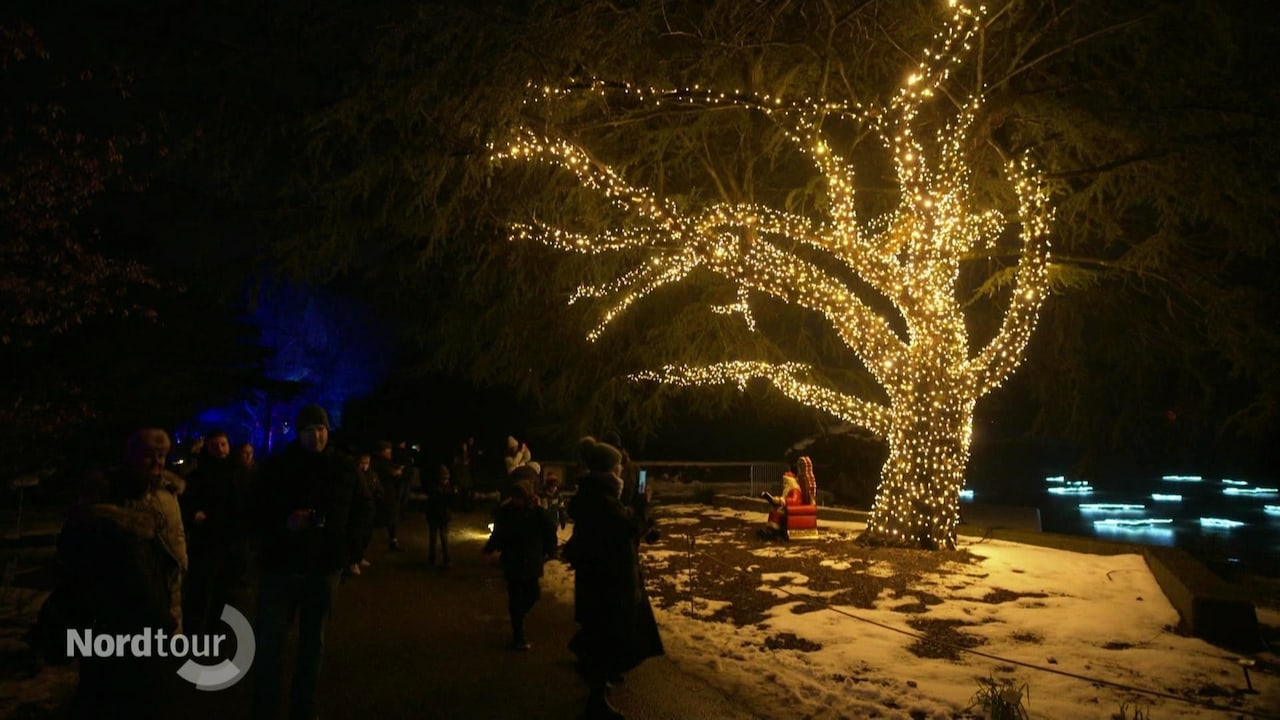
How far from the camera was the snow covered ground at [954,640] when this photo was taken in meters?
5.78

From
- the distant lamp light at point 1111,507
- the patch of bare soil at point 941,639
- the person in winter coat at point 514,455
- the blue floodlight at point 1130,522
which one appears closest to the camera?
the patch of bare soil at point 941,639

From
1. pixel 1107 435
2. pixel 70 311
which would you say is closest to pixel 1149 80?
pixel 1107 435

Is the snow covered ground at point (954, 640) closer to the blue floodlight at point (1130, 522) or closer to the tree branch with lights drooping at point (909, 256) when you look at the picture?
the tree branch with lights drooping at point (909, 256)

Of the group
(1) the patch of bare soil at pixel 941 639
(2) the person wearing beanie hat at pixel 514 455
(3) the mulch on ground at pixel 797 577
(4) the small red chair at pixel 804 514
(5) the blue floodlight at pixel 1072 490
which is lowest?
(5) the blue floodlight at pixel 1072 490

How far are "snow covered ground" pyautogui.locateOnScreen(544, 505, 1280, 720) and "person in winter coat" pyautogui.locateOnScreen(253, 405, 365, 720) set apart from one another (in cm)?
285

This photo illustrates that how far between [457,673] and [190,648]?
93.8 inches

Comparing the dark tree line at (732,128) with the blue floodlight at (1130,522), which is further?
the blue floodlight at (1130,522)

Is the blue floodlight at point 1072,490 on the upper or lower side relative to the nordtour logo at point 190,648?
lower

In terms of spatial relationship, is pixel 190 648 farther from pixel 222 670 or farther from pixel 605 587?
pixel 605 587

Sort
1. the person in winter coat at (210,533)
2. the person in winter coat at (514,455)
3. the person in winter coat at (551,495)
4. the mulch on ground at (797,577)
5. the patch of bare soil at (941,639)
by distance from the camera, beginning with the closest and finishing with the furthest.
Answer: the patch of bare soil at (941,639), the person in winter coat at (210,533), the mulch on ground at (797,577), the person in winter coat at (514,455), the person in winter coat at (551,495)

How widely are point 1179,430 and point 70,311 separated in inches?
742

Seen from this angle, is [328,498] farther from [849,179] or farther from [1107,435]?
[1107,435]

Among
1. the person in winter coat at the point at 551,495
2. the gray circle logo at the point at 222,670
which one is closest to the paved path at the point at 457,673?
the gray circle logo at the point at 222,670

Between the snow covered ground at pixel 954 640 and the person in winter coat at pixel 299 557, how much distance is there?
2.85m
